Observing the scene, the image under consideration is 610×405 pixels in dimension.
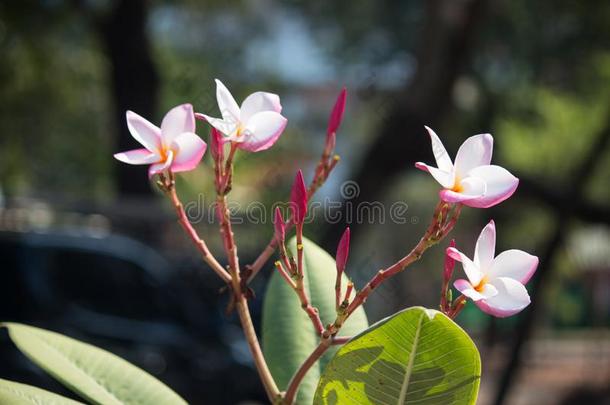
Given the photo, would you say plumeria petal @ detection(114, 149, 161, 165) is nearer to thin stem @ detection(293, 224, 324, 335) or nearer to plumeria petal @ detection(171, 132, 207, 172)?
plumeria petal @ detection(171, 132, 207, 172)

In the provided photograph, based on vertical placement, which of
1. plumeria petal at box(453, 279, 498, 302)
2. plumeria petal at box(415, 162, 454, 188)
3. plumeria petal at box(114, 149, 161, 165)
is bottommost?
plumeria petal at box(453, 279, 498, 302)

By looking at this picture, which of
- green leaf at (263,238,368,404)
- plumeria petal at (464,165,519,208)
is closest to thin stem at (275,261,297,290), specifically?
green leaf at (263,238,368,404)

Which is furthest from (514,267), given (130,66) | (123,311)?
(130,66)

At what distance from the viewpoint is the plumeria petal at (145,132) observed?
90 cm

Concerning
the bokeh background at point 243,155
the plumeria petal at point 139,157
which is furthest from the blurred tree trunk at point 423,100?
the plumeria petal at point 139,157

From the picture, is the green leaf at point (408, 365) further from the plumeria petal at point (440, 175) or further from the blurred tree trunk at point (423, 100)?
the blurred tree trunk at point (423, 100)

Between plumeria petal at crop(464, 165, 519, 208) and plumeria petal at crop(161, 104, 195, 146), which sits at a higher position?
plumeria petal at crop(161, 104, 195, 146)

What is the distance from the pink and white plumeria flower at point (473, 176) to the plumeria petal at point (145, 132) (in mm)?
288

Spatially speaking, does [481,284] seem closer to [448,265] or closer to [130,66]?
[448,265]

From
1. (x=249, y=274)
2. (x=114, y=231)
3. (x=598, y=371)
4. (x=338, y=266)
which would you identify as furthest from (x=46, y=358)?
(x=598, y=371)

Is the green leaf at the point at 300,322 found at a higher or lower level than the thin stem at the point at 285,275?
lower

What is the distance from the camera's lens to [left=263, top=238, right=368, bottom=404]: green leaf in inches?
40.2

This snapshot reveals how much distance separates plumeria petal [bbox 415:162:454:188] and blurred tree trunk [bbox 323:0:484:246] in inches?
225

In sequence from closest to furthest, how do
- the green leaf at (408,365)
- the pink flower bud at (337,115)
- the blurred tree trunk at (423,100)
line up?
the green leaf at (408,365) → the pink flower bud at (337,115) → the blurred tree trunk at (423,100)
